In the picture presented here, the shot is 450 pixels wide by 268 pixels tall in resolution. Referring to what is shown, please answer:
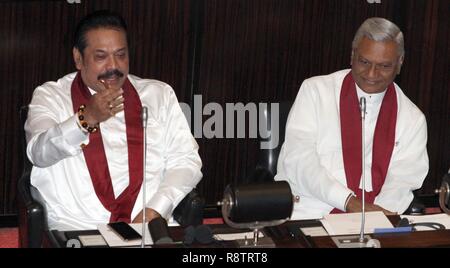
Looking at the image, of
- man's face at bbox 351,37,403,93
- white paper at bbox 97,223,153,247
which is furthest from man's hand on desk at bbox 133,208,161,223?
man's face at bbox 351,37,403,93

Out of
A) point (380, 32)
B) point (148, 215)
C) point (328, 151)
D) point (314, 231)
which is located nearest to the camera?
point (314, 231)

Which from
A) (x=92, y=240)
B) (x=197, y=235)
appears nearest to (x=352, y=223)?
(x=197, y=235)

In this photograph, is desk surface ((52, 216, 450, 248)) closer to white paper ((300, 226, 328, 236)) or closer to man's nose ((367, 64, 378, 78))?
white paper ((300, 226, 328, 236))

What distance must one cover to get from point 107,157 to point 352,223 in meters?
1.30

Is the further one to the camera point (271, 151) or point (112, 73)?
point (271, 151)

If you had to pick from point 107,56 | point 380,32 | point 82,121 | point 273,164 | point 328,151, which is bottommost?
point 273,164

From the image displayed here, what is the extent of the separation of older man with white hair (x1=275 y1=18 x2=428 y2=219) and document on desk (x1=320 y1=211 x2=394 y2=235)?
1.82ft

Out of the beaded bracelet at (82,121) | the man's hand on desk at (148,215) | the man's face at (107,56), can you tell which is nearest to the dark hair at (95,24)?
the man's face at (107,56)

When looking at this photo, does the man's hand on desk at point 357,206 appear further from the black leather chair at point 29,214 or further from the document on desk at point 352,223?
the black leather chair at point 29,214

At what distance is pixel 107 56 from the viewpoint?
518 centimetres

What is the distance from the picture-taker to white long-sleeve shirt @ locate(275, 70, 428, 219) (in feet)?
18.2

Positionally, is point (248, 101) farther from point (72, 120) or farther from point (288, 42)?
point (72, 120)

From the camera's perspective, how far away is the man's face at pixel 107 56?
5172 millimetres

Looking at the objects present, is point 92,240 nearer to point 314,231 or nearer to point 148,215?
point 148,215
